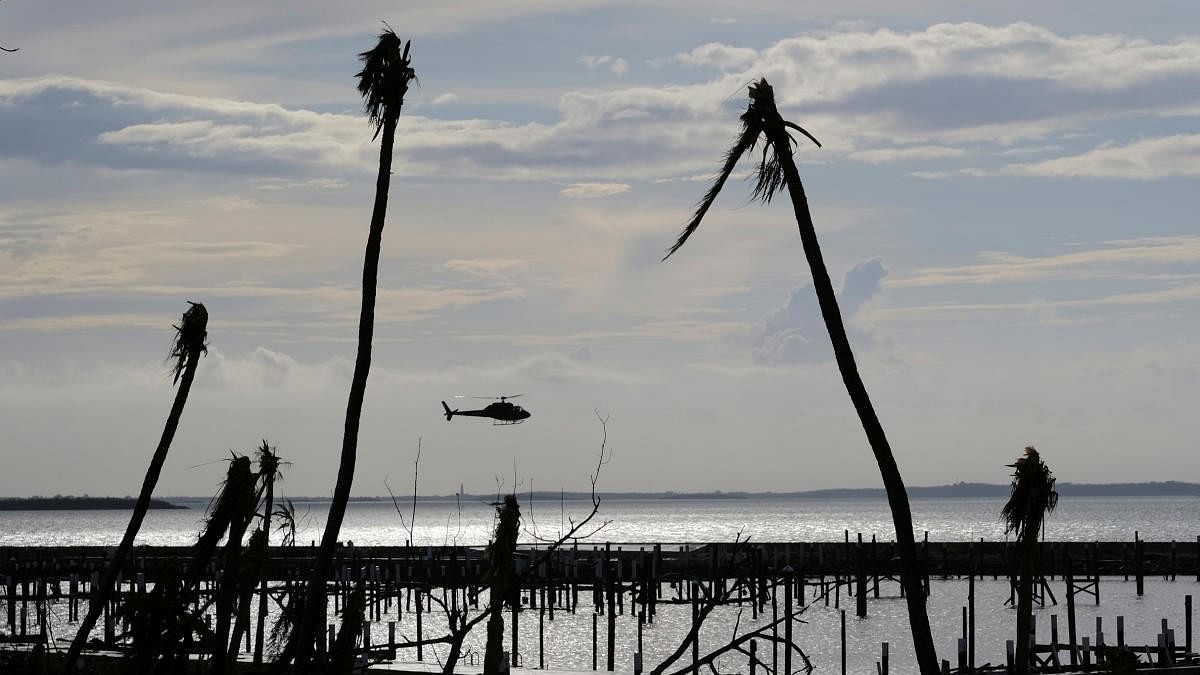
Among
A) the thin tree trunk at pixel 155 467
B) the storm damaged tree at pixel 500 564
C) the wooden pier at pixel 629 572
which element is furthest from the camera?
the wooden pier at pixel 629 572

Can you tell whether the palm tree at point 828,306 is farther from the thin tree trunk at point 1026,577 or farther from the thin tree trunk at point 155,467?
the thin tree trunk at point 155,467

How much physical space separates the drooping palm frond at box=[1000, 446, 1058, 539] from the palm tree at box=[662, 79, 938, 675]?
7059mm

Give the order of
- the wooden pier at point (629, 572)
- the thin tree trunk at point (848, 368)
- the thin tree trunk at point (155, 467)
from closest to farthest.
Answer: the thin tree trunk at point (848, 368), the thin tree trunk at point (155, 467), the wooden pier at point (629, 572)

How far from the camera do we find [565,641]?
239ft

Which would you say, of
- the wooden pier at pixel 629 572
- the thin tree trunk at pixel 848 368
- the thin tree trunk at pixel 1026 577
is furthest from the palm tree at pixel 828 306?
the wooden pier at pixel 629 572

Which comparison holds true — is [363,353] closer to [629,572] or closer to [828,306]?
[828,306]

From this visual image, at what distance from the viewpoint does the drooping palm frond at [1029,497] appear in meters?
28.8

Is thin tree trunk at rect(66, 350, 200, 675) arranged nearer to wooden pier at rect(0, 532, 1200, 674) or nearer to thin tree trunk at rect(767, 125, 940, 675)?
thin tree trunk at rect(767, 125, 940, 675)

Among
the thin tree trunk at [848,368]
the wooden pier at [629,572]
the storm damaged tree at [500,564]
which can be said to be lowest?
the wooden pier at [629,572]

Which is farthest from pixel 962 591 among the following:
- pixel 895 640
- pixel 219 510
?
pixel 219 510

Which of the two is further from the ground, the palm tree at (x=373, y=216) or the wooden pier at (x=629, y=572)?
the palm tree at (x=373, y=216)

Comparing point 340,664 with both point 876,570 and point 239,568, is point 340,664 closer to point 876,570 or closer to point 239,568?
point 239,568

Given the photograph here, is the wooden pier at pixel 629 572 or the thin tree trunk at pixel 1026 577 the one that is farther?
the wooden pier at pixel 629 572

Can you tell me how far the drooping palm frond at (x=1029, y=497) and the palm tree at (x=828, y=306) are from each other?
278 inches
